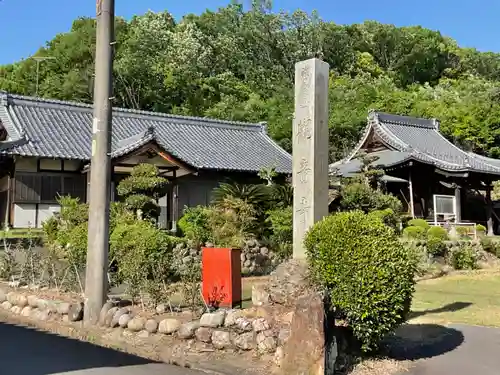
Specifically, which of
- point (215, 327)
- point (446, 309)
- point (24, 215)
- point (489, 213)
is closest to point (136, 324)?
point (215, 327)

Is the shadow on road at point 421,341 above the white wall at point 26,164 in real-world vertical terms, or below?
below

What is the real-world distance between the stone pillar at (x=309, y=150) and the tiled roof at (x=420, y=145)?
65.4ft

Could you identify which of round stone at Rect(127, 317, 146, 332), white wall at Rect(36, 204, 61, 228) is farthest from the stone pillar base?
white wall at Rect(36, 204, 61, 228)

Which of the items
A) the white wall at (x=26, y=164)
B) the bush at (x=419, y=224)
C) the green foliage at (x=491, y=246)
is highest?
the white wall at (x=26, y=164)

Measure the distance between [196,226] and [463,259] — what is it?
9441mm

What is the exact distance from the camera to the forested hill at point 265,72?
39.4 m

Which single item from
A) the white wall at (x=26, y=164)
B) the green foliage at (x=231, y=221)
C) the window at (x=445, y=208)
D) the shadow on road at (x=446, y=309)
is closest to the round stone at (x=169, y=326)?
the shadow on road at (x=446, y=309)

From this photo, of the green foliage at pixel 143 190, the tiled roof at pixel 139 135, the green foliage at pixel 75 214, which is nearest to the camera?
the green foliage at pixel 75 214

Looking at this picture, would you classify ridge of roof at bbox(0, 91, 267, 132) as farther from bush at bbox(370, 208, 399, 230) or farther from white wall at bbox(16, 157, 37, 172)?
bush at bbox(370, 208, 399, 230)

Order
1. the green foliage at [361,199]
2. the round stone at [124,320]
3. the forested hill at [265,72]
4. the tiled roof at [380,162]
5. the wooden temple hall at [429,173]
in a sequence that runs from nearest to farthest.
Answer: the round stone at [124,320]
the green foliage at [361,199]
the tiled roof at [380,162]
the wooden temple hall at [429,173]
the forested hill at [265,72]

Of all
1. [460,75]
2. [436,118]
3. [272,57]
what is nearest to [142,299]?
[436,118]

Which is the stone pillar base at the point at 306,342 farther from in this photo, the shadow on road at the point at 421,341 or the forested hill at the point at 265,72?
the forested hill at the point at 265,72

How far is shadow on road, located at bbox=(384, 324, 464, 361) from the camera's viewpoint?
667 centimetres

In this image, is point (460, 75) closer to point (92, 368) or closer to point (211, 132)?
point (211, 132)
